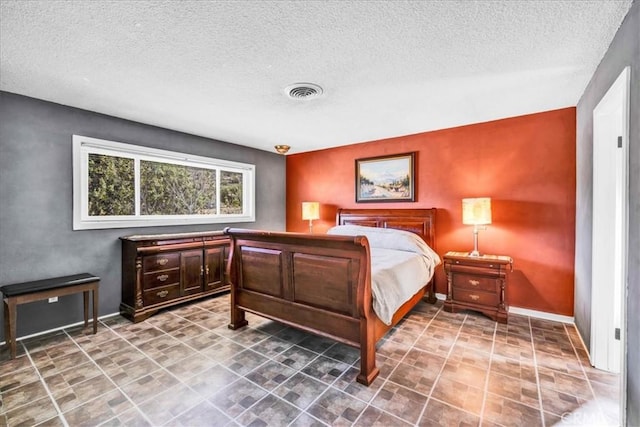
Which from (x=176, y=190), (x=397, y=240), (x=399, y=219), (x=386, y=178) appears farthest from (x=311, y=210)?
(x=176, y=190)

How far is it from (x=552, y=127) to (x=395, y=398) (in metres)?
3.37

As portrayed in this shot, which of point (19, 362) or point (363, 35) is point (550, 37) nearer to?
point (363, 35)

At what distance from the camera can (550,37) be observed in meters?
1.89

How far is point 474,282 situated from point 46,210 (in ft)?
15.7

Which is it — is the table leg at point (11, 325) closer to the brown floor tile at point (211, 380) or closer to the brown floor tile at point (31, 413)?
the brown floor tile at point (31, 413)

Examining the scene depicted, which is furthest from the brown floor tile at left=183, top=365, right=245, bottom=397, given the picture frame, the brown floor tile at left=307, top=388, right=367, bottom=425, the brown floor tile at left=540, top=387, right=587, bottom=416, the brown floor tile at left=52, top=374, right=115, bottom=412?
the picture frame

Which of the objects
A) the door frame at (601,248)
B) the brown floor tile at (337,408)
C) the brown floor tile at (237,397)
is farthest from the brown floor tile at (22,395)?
the door frame at (601,248)

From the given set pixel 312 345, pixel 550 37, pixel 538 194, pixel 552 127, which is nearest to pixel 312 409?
pixel 312 345

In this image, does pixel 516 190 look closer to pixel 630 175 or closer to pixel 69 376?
pixel 630 175

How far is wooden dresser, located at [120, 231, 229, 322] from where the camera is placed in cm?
329

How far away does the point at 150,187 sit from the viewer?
12.7 ft

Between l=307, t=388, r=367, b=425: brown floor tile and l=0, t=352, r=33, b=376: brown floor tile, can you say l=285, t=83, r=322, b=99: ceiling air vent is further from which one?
l=0, t=352, r=33, b=376: brown floor tile

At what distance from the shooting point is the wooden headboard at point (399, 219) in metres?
4.00

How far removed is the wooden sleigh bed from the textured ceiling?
1387mm
